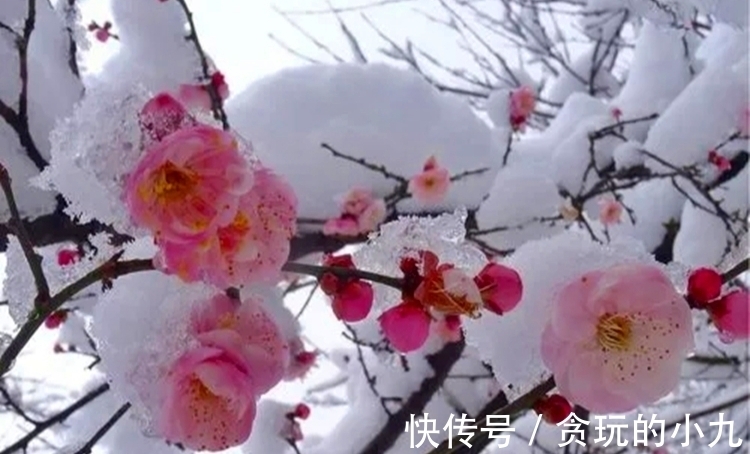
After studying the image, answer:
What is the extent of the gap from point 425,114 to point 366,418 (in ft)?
2.98

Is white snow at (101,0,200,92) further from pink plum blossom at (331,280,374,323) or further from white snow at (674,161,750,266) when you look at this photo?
white snow at (674,161,750,266)

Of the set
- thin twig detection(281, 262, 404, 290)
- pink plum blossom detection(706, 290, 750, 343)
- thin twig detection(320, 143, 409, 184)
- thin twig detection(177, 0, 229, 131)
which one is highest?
thin twig detection(320, 143, 409, 184)

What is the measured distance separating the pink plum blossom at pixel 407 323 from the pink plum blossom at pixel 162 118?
0.26m

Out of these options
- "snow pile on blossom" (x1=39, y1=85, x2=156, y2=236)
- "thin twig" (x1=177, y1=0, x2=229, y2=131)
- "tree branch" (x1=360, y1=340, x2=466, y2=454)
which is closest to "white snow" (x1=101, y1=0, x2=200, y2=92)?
"thin twig" (x1=177, y1=0, x2=229, y2=131)

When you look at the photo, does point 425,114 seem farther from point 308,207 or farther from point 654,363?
point 654,363

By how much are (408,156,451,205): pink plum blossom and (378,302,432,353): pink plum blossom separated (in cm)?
144

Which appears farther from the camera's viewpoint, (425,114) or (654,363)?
(425,114)

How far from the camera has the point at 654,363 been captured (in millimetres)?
893

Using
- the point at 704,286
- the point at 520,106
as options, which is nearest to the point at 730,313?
the point at 704,286

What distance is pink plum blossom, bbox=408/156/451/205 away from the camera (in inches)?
92.9

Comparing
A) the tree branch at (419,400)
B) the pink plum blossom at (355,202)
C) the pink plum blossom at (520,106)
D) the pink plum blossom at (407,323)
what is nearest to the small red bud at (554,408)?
the pink plum blossom at (407,323)

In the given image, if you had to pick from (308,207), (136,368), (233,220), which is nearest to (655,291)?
(233,220)

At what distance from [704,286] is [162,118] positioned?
530 millimetres

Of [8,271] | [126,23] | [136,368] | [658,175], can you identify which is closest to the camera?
[136,368]
